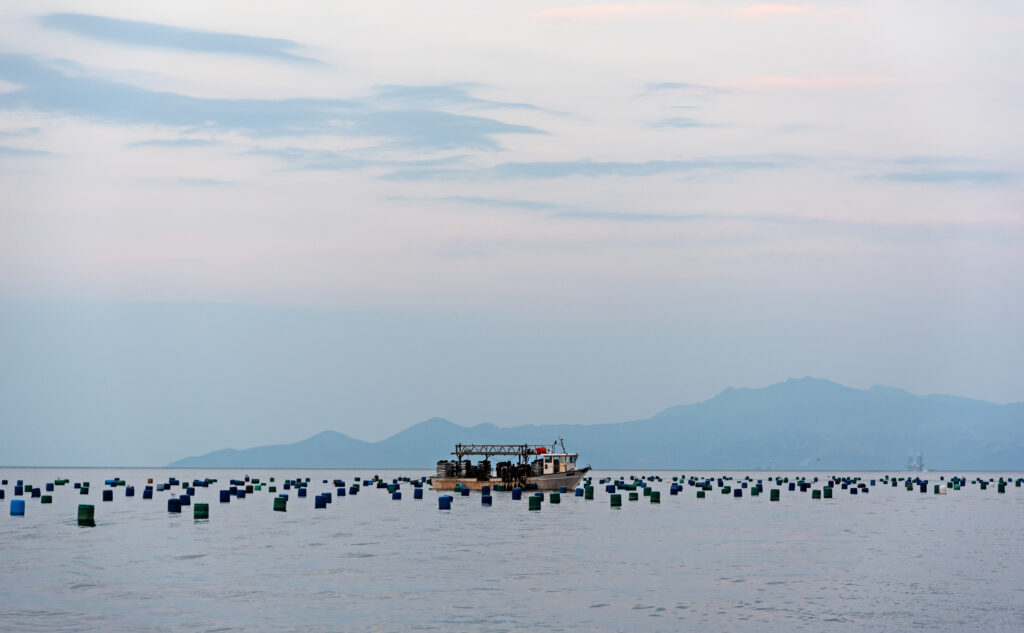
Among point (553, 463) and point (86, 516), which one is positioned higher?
point (553, 463)

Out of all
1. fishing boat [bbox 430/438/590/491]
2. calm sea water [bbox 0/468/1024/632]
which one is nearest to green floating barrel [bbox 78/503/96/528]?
calm sea water [bbox 0/468/1024/632]

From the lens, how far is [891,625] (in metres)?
33.6

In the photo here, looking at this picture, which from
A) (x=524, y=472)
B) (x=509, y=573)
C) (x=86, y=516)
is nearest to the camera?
(x=509, y=573)

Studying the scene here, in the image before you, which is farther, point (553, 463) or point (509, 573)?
point (553, 463)

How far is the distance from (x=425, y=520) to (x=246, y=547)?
2282 centimetres

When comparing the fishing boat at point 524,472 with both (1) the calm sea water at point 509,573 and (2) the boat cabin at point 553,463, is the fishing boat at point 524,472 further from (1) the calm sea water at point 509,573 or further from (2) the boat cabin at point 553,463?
(1) the calm sea water at point 509,573

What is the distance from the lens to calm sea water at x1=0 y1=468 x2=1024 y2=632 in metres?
34.4

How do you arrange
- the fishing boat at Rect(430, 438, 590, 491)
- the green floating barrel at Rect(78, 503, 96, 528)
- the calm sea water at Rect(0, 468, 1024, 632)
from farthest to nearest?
the fishing boat at Rect(430, 438, 590, 491) → the green floating barrel at Rect(78, 503, 96, 528) → the calm sea water at Rect(0, 468, 1024, 632)

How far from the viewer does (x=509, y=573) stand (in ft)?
150

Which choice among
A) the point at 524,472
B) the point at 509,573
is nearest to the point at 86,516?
the point at 509,573

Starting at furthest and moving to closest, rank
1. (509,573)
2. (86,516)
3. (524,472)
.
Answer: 1. (524,472)
2. (86,516)
3. (509,573)

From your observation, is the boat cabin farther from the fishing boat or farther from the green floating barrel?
the green floating barrel

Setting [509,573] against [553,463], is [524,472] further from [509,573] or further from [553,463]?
[509,573]

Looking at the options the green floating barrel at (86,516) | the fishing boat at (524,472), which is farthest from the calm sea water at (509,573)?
the fishing boat at (524,472)
